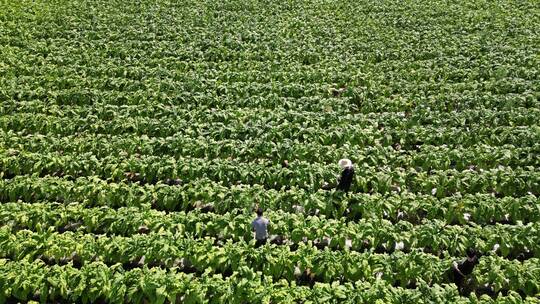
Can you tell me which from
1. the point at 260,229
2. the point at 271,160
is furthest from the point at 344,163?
the point at 260,229

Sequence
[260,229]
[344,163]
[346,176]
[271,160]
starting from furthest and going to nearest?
1. [271,160]
2. [344,163]
3. [346,176]
4. [260,229]

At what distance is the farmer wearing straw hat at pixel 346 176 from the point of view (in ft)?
27.9

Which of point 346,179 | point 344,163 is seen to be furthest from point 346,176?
point 344,163

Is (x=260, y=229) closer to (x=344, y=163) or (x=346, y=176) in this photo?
(x=346, y=176)

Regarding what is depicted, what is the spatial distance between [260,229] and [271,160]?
2402mm

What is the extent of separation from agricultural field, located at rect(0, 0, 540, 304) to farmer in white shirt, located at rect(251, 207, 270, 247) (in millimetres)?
144

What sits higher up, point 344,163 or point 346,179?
point 344,163

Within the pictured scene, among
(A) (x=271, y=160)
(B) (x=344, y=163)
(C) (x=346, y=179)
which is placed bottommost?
(A) (x=271, y=160)

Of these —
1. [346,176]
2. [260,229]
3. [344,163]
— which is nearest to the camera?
[260,229]

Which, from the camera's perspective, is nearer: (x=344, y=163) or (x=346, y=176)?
(x=346, y=176)

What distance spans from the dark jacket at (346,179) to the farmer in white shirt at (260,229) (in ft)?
5.11

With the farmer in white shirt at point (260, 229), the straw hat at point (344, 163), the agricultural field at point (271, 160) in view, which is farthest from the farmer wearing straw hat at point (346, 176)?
the farmer in white shirt at point (260, 229)

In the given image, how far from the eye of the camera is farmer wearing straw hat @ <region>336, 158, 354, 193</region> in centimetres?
852

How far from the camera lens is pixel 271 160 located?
9.80 metres
